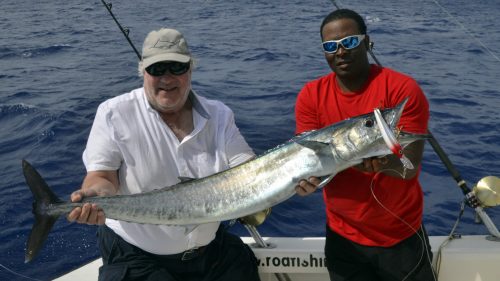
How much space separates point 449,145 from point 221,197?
6.10 m

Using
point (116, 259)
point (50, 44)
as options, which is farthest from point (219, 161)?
point (50, 44)

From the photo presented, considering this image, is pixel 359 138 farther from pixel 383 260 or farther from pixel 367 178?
pixel 383 260

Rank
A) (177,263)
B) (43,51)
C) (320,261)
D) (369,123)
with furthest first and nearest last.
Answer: (43,51) < (320,261) < (177,263) < (369,123)

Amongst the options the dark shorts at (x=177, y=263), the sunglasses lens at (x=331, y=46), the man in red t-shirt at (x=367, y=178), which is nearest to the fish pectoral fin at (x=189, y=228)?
the dark shorts at (x=177, y=263)

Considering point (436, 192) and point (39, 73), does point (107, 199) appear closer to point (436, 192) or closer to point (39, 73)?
point (436, 192)

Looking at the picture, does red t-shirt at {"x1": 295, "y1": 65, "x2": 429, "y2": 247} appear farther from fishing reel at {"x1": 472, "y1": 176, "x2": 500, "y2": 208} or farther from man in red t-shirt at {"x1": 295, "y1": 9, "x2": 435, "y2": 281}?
fishing reel at {"x1": 472, "y1": 176, "x2": 500, "y2": 208}

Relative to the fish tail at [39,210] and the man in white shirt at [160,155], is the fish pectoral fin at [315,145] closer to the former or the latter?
the man in white shirt at [160,155]

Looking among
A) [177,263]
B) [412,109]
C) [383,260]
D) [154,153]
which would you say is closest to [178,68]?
[154,153]

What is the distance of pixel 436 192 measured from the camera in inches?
262

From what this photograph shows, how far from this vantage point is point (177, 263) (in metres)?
3.29

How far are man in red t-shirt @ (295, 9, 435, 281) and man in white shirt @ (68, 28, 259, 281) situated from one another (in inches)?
22.3

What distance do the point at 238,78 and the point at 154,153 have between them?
929 cm

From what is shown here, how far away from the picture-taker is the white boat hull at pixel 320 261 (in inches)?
144

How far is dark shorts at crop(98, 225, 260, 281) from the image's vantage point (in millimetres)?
3229
